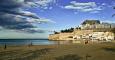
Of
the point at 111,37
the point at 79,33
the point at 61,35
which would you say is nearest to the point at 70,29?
the point at 61,35

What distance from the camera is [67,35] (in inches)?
6531

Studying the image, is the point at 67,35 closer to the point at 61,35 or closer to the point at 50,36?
the point at 61,35

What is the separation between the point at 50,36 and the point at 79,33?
53937 millimetres

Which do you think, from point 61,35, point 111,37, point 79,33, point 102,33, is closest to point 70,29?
point 61,35

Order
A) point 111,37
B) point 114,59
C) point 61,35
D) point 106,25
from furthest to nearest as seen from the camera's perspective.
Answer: point 61,35 → point 106,25 → point 111,37 → point 114,59

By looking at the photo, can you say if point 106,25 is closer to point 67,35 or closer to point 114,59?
point 67,35

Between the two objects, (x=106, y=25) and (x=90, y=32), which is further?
(x=106, y=25)

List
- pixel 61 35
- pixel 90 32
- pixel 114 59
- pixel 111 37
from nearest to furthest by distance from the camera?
pixel 114 59 → pixel 111 37 → pixel 90 32 → pixel 61 35

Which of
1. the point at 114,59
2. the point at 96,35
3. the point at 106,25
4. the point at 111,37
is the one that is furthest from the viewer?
the point at 106,25

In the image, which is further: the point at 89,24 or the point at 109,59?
the point at 89,24

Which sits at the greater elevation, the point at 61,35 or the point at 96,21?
the point at 96,21

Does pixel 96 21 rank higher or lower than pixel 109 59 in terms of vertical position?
higher

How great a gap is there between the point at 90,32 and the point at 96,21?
1973 inches

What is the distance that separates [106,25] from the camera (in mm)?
158875
